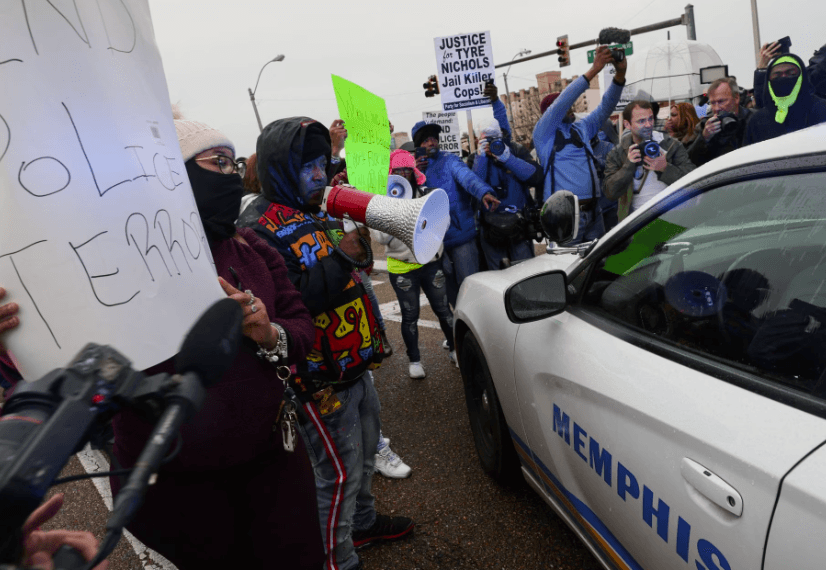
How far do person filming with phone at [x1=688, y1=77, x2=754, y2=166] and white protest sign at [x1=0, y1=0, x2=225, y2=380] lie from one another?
204 inches


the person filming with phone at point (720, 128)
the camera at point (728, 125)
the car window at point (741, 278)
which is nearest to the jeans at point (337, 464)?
the car window at point (741, 278)

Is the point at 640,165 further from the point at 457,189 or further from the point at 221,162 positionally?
the point at 221,162

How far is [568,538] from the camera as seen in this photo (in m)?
2.34

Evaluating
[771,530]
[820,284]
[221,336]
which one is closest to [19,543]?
[221,336]

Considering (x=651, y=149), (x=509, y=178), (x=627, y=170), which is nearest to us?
(x=651, y=149)

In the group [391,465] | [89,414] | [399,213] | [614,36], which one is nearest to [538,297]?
[399,213]

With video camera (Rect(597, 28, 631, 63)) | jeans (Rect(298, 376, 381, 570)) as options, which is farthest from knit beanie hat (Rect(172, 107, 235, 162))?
video camera (Rect(597, 28, 631, 63))

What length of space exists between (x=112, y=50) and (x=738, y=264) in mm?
1386

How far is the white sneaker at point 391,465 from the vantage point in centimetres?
301

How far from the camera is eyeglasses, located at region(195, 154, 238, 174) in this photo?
1.46 meters

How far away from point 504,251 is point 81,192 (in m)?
3.87

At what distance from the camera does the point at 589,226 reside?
13.9 feet

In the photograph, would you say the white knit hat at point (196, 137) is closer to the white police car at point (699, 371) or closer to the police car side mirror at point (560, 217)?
the white police car at point (699, 371)

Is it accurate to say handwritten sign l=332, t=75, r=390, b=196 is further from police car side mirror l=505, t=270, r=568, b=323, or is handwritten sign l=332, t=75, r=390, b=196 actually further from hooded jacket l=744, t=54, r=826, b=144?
hooded jacket l=744, t=54, r=826, b=144
